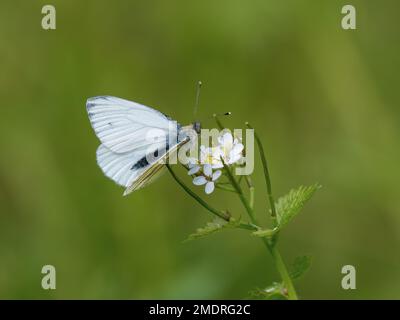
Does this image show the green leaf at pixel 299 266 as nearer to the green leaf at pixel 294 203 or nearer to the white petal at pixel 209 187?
the green leaf at pixel 294 203

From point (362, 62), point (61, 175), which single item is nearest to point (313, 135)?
point (362, 62)

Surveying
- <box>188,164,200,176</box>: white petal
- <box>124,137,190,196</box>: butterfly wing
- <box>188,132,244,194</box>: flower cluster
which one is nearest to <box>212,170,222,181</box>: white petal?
<box>188,132,244,194</box>: flower cluster

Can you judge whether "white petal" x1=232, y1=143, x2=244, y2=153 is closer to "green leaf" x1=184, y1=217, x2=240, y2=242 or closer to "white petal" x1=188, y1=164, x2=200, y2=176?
"white petal" x1=188, y1=164, x2=200, y2=176

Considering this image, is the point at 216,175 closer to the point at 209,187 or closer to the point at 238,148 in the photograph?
the point at 209,187

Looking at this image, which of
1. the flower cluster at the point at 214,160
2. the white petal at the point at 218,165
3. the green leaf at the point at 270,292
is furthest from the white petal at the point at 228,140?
the green leaf at the point at 270,292

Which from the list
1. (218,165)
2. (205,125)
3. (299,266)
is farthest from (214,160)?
(205,125)

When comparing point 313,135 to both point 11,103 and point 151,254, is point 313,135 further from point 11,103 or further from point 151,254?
point 11,103
